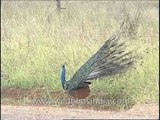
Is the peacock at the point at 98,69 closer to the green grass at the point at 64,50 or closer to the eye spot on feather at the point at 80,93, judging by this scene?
the eye spot on feather at the point at 80,93

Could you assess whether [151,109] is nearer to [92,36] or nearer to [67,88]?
[67,88]

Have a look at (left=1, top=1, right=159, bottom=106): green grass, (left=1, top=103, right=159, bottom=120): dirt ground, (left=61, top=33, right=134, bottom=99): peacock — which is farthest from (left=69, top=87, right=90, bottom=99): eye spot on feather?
(left=1, top=1, right=159, bottom=106): green grass

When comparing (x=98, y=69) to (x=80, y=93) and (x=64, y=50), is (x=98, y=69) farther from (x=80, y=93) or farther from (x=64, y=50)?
(x=64, y=50)

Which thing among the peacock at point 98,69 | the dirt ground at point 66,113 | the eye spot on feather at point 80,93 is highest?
the peacock at point 98,69

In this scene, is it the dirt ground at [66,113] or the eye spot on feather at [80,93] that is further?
the eye spot on feather at [80,93]

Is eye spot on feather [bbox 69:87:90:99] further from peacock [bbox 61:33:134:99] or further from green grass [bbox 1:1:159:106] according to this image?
green grass [bbox 1:1:159:106]

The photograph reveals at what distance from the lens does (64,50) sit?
9.07 meters

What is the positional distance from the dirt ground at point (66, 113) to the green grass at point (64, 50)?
55 cm

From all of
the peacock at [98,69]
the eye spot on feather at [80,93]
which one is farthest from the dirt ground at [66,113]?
the peacock at [98,69]

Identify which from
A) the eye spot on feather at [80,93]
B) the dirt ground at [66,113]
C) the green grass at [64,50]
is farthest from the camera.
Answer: the green grass at [64,50]

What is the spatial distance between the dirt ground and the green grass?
1.81 ft

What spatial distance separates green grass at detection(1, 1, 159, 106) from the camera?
25.2ft

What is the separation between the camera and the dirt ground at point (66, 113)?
6115mm

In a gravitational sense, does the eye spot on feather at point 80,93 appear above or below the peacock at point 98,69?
below
